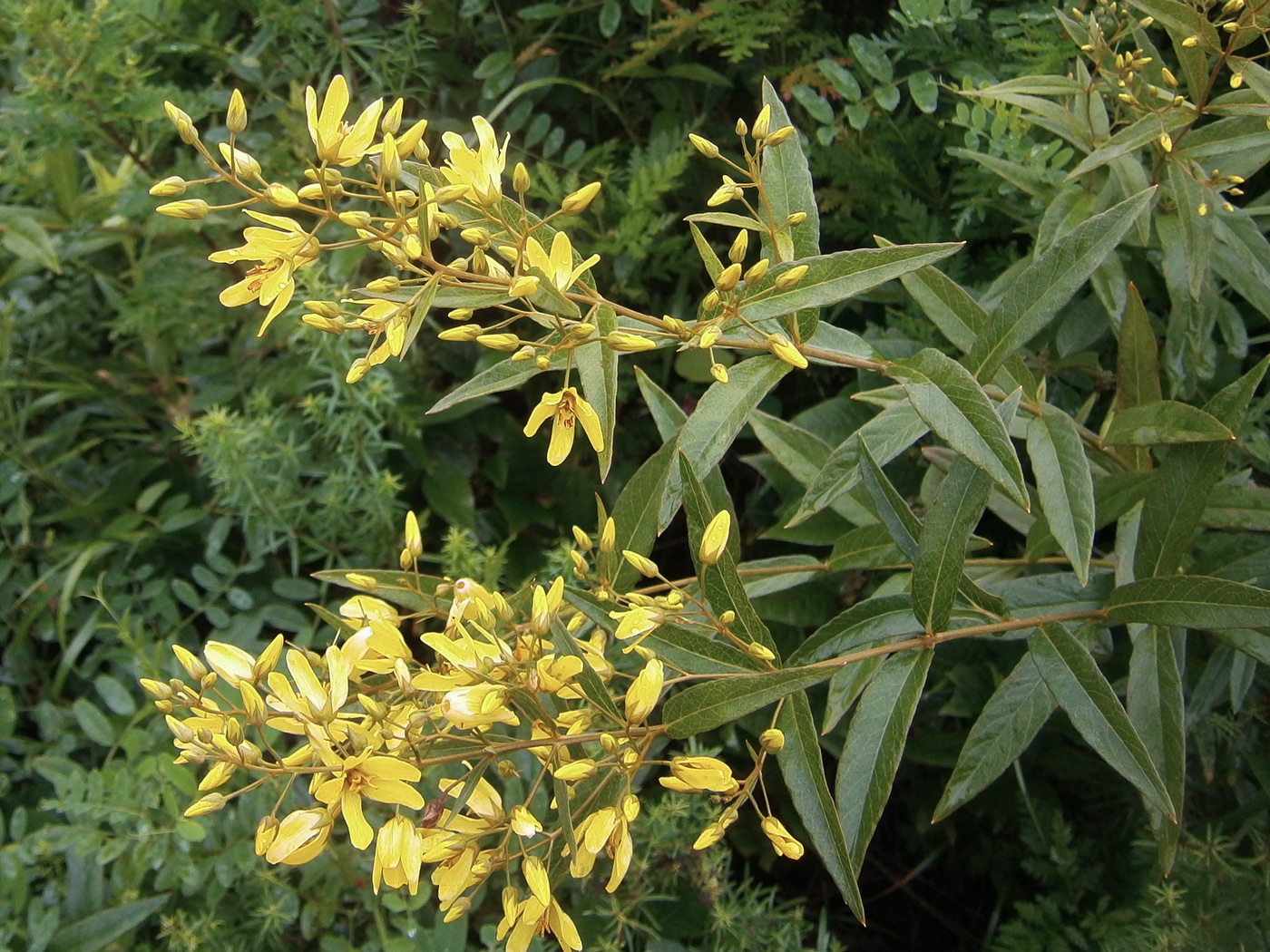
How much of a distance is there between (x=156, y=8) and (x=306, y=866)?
73.8 inches

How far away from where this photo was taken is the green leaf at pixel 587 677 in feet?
3.28

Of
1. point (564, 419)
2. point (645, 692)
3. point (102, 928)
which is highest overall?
point (564, 419)

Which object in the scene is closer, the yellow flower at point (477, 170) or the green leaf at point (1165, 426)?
the yellow flower at point (477, 170)

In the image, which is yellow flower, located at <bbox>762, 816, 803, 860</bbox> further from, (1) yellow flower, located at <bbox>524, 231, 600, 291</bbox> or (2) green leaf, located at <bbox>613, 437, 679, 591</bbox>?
(1) yellow flower, located at <bbox>524, 231, 600, 291</bbox>

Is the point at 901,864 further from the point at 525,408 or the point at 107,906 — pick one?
the point at 107,906

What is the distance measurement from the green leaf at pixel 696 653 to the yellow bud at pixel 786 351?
0.32 m

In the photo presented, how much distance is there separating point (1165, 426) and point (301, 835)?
43.9 inches

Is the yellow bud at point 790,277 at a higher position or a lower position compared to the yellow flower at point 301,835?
higher

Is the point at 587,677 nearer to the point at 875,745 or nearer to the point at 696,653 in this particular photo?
the point at 696,653

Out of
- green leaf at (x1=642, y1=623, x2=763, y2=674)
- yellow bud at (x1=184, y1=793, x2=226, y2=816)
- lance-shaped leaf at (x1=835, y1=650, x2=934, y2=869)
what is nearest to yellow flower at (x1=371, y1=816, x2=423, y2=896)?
yellow bud at (x1=184, y1=793, x2=226, y2=816)

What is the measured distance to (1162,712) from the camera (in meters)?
1.23

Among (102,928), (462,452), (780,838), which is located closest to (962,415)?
(780,838)

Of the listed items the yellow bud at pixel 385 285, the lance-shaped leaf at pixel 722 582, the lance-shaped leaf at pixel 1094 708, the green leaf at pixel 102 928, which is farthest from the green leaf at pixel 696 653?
the green leaf at pixel 102 928

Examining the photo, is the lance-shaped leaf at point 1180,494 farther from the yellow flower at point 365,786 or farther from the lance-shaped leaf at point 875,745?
the yellow flower at point 365,786
